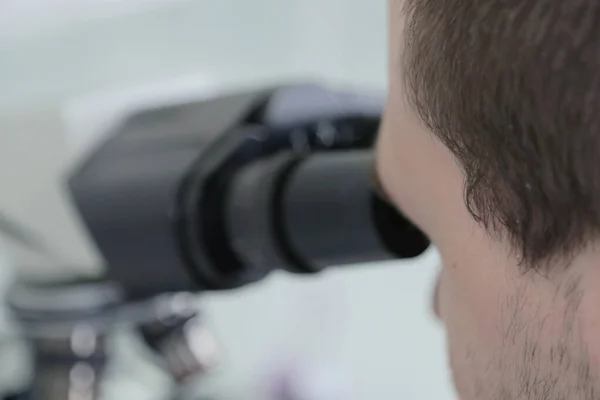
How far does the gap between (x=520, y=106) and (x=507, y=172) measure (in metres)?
0.02

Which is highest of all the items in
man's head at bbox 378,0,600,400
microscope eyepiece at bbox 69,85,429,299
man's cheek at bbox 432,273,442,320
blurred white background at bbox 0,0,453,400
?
man's head at bbox 378,0,600,400

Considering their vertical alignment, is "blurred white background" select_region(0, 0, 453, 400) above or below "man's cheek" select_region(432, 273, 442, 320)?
below

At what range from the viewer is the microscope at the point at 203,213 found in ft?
1.00

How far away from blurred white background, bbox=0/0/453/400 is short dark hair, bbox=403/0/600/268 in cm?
41

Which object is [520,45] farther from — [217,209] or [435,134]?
[217,209]

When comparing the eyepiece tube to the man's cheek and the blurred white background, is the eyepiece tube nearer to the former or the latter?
the man's cheek

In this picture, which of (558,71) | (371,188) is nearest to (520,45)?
(558,71)

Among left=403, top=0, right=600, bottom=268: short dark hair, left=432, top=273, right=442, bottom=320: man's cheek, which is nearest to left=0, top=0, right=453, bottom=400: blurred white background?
left=432, top=273, right=442, bottom=320: man's cheek

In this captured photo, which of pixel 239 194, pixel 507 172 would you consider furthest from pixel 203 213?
pixel 507 172

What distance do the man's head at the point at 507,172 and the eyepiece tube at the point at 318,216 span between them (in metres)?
0.02

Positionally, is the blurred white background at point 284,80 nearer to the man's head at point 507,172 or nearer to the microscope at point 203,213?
the microscope at point 203,213

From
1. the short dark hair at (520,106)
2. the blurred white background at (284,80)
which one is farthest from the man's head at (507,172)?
the blurred white background at (284,80)

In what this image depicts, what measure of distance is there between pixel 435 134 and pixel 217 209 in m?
0.13

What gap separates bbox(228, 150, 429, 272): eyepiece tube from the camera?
294 millimetres
